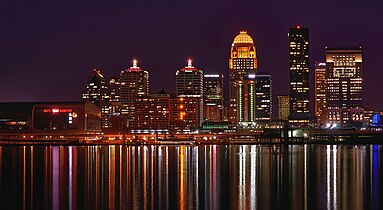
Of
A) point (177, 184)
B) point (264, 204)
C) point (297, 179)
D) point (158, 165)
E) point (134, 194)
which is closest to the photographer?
point (264, 204)

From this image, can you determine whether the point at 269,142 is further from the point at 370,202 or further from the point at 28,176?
the point at 370,202

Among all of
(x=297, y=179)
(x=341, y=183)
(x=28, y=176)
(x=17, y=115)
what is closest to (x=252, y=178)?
(x=297, y=179)

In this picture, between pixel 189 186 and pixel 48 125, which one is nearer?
pixel 189 186

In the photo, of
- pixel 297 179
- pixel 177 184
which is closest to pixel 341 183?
pixel 297 179

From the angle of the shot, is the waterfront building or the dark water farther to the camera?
the waterfront building

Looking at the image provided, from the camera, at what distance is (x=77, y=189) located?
173ft

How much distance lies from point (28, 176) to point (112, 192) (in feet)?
50.7

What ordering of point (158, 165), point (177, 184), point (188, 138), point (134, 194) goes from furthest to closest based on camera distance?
1. point (188, 138)
2. point (158, 165)
3. point (177, 184)
4. point (134, 194)

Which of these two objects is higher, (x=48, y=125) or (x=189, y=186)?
(x=189, y=186)

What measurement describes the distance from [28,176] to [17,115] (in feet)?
459

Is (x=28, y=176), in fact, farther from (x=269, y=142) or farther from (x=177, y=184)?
(x=269, y=142)

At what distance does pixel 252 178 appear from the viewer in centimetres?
6247

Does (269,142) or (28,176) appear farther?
(269,142)

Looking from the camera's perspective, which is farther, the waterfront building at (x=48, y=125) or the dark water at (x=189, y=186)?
the waterfront building at (x=48, y=125)
